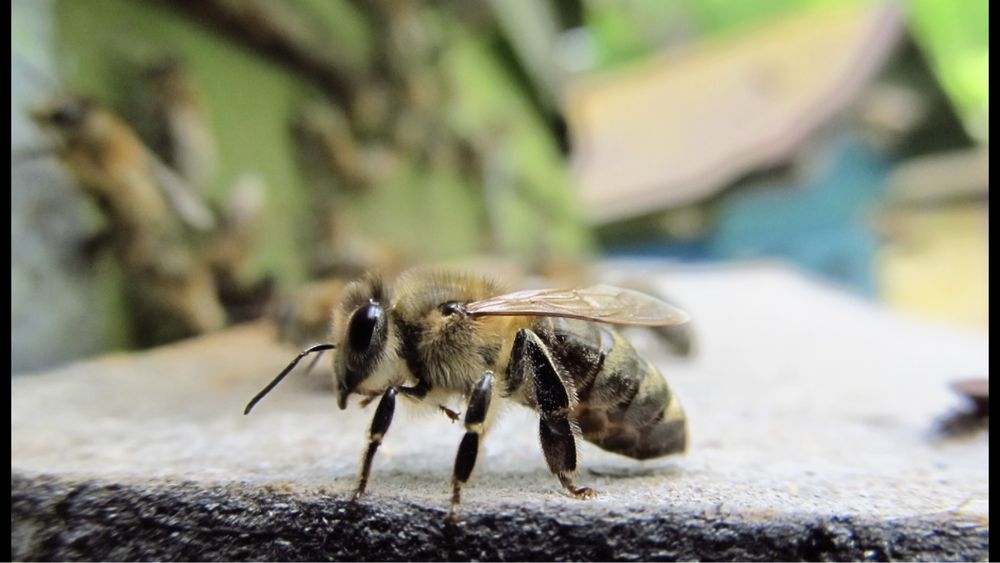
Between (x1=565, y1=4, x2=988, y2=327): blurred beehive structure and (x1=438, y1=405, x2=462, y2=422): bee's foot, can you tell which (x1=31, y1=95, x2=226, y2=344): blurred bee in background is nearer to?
(x1=438, y1=405, x2=462, y2=422): bee's foot

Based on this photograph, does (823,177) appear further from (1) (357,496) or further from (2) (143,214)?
(1) (357,496)

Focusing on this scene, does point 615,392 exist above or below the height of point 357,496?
above

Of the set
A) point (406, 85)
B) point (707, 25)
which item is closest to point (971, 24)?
point (707, 25)

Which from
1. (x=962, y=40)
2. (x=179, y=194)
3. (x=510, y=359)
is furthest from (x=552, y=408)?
(x=962, y=40)

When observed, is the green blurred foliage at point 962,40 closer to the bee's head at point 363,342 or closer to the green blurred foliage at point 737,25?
the green blurred foliage at point 737,25

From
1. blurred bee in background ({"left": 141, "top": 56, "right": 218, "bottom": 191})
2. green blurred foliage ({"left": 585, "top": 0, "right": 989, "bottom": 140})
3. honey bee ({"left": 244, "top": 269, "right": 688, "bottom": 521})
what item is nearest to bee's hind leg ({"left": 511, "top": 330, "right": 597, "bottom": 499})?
honey bee ({"left": 244, "top": 269, "right": 688, "bottom": 521})

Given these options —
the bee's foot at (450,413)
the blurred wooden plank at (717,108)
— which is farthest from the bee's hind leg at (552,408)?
the blurred wooden plank at (717,108)

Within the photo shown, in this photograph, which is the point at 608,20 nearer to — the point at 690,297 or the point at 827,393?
the point at 690,297

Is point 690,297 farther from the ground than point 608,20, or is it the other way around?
point 608,20
